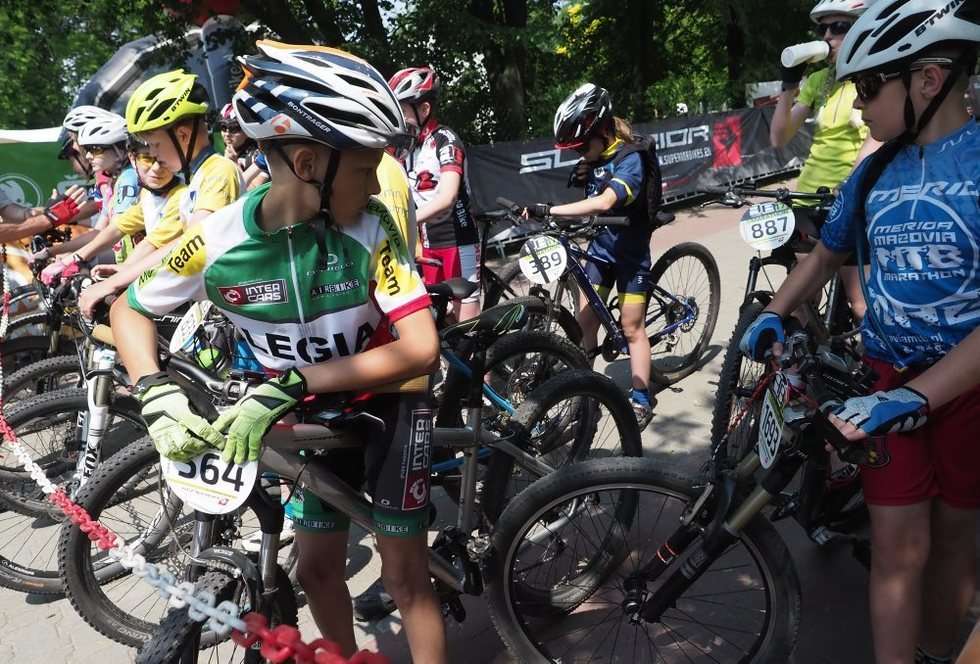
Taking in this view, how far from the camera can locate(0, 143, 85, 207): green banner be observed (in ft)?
32.3

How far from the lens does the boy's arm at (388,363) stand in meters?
1.75

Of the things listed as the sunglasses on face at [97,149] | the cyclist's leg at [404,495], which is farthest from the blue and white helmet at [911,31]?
the sunglasses on face at [97,149]

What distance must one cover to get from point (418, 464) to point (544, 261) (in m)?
2.46

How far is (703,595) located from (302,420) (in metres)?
1.85

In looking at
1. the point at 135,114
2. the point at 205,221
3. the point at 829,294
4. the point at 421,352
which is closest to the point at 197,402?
the point at 205,221

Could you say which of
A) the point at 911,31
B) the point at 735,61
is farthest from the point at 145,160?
the point at 735,61

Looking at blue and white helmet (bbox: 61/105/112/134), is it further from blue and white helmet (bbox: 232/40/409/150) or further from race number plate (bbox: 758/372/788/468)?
race number plate (bbox: 758/372/788/468)

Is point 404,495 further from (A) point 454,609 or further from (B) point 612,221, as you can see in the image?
(B) point 612,221

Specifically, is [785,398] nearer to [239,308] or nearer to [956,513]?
[956,513]

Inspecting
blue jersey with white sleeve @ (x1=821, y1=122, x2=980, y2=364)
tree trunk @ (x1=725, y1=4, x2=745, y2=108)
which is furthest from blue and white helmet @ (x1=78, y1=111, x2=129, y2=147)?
tree trunk @ (x1=725, y1=4, x2=745, y2=108)

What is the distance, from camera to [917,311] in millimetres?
1921

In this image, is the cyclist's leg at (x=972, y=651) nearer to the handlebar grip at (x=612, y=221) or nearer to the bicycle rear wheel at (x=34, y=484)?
the handlebar grip at (x=612, y=221)

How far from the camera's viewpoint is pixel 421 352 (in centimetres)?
181

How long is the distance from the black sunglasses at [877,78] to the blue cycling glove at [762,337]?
Result: 0.68 m
